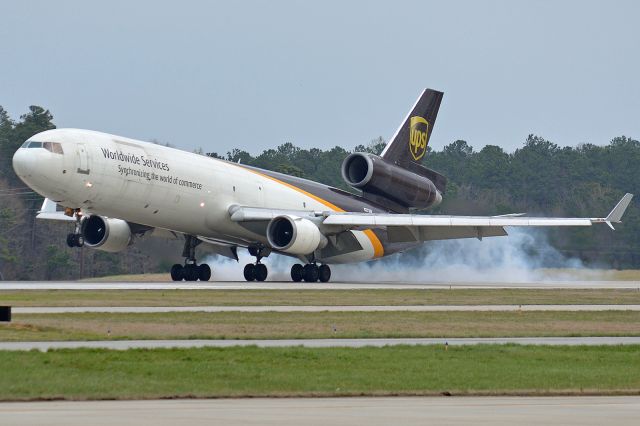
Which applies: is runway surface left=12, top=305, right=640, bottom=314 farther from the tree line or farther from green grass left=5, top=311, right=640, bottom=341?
the tree line

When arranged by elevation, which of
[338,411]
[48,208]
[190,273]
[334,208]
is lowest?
[338,411]

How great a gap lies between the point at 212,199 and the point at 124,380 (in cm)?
3303

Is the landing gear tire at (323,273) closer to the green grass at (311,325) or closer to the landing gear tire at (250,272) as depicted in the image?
the landing gear tire at (250,272)

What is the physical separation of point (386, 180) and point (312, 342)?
33815mm

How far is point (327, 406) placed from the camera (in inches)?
571

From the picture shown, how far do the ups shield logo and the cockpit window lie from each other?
19538mm

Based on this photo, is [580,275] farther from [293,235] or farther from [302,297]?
[302,297]

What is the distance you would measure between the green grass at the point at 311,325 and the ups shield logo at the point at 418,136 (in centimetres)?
2702

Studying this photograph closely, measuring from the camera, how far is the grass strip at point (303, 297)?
3409 centimetres

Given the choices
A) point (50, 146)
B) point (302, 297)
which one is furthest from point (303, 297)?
point (50, 146)

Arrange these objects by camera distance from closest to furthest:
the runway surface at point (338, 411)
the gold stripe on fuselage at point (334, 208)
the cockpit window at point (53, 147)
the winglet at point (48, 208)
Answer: the runway surface at point (338, 411), the cockpit window at point (53, 147), the gold stripe on fuselage at point (334, 208), the winglet at point (48, 208)

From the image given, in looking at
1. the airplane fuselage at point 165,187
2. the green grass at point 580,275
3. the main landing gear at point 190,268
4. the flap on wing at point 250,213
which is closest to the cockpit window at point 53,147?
the airplane fuselage at point 165,187

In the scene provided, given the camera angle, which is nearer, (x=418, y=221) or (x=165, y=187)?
(x=165, y=187)

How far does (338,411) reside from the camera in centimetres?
1396
